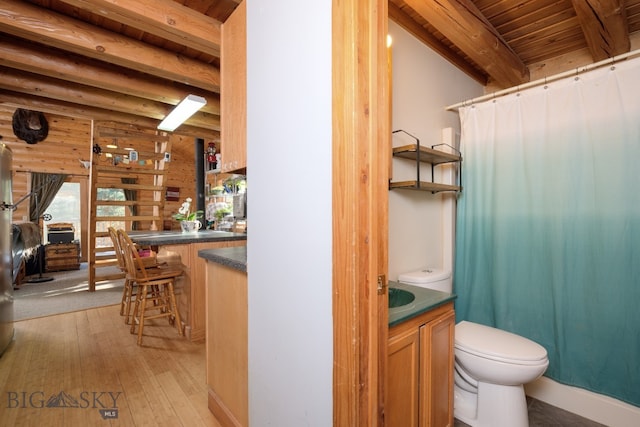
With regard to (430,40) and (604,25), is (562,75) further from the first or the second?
(430,40)

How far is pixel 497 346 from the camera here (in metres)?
1.55

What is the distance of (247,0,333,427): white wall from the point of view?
0.93 meters

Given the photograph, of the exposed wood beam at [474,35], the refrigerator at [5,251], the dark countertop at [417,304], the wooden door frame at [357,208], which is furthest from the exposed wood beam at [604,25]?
the refrigerator at [5,251]

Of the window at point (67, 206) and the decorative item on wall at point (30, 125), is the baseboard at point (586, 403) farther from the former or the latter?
the decorative item on wall at point (30, 125)

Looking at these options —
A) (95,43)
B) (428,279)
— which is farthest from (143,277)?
(428,279)

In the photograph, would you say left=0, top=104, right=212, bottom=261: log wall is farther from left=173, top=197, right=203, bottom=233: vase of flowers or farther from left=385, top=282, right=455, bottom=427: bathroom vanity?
left=385, top=282, right=455, bottom=427: bathroom vanity

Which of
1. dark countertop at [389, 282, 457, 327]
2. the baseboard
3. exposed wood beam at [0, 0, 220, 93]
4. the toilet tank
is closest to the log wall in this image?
exposed wood beam at [0, 0, 220, 93]

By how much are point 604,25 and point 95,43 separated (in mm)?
3892

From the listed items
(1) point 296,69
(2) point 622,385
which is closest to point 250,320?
(1) point 296,69

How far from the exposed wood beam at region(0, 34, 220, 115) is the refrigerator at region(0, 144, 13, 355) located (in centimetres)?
90

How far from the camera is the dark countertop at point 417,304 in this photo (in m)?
1.13

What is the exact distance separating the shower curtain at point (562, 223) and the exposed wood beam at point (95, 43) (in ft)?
9.05

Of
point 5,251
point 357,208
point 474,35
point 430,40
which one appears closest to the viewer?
point 357,208

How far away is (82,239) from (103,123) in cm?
361
